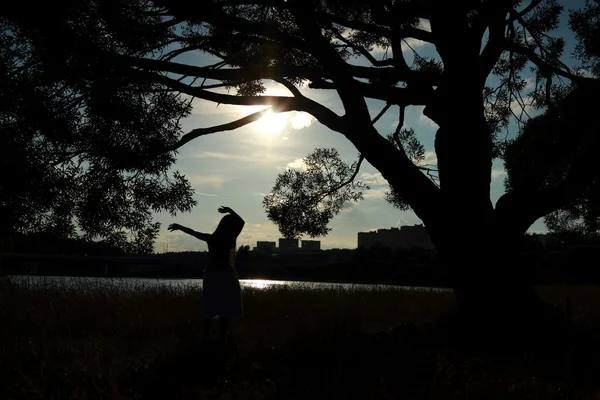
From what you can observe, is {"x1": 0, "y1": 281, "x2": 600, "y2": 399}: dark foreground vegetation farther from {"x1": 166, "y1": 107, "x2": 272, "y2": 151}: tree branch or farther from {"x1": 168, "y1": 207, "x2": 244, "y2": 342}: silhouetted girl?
{"x1": 166, "y1": 107, "x2": 272, "y2": 151}: tree branch

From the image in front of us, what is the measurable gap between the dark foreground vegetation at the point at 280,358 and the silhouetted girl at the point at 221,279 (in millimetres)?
420

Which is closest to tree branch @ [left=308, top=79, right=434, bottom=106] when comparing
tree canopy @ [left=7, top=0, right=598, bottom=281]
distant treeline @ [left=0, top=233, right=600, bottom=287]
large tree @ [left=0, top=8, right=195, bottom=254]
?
tree canopy @ [left=7, top=0, right=598, bottom=281]

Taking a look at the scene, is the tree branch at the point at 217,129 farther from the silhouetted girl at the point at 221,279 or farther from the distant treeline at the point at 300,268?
the distant treeline at the point at 300,268

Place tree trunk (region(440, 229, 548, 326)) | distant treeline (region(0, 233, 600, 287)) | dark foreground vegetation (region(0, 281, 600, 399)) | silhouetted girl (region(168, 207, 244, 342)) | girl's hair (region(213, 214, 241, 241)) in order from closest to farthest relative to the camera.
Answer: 1. dark foreground vegetation (region(0, 281, 600, 399))
2. silhouetted girl (region(168, 207, 244, 342))
3. girl's hair (region(213, 214, 241, 241))
4. tree trunk (region(440, 229, 548, 326))
5. distant treeline (region(0, 233, 600, 287))

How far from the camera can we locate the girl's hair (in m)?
7.02

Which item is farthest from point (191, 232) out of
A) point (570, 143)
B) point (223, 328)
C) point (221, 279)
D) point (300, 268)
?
point (300, 268)

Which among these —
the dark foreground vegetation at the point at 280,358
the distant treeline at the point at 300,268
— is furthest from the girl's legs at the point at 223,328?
the distant treeline at the point at 300,268

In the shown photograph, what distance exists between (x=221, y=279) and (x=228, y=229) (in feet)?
2.36

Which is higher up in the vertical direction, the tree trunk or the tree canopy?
the tree canopy

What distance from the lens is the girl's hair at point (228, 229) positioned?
702cm

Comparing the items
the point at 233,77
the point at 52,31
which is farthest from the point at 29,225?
the point at 233,77

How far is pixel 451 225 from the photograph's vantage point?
30.4ft

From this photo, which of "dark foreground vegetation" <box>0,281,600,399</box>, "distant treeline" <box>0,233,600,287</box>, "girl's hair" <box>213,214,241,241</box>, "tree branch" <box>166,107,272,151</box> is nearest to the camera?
"dark foreground vegetation" <box>0,281,600,399</box>

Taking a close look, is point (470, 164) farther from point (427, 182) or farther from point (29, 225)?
point (29, 225)
